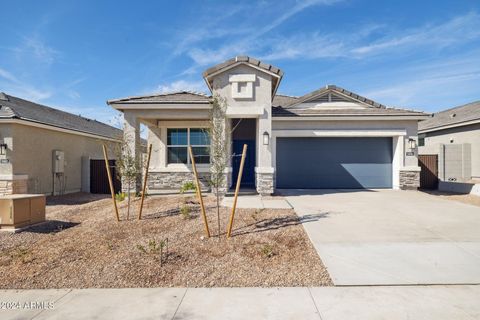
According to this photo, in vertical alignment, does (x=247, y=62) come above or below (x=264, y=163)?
above

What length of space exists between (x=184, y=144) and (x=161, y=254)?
28.1ft

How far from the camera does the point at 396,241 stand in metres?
5.64

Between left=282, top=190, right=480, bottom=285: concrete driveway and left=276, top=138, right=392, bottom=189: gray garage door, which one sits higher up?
left=276, top=138, right=392, bottom=189: gray garage door

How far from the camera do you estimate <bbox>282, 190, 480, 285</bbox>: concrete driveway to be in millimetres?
4302

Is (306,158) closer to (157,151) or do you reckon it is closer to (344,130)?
(344,130)

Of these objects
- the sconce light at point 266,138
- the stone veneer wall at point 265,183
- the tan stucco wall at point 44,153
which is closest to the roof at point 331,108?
the sconce light at point 266,138

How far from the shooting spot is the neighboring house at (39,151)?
1073 centimetres

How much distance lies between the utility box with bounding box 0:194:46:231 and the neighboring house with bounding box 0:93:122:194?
9.39 ft

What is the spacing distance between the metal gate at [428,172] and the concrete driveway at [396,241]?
4.59 metres

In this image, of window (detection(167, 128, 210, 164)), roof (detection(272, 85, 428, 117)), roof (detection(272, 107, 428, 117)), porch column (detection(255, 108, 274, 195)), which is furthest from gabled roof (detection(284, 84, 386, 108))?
window (detection(167, 128, 210, 164))

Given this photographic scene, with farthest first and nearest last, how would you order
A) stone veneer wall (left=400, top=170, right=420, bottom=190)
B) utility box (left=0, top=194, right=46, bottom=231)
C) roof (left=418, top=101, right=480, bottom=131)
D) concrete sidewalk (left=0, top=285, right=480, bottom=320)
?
roof (left=418, top=101, right=480, bottom=131), stone veneer wall (left=400, top=170, right=420, bottom=190), utility box (left=0, top=194, right=46, bottom=231), concrete sidewalk (left=0, top=285, right=480, bottom=320)

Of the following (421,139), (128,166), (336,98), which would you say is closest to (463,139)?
(421,139)

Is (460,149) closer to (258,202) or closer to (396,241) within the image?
(258,202)

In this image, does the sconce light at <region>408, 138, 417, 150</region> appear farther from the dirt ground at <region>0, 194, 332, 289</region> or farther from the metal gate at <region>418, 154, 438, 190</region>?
the dirt ground at <region>0, 194, 332, 289</region>
